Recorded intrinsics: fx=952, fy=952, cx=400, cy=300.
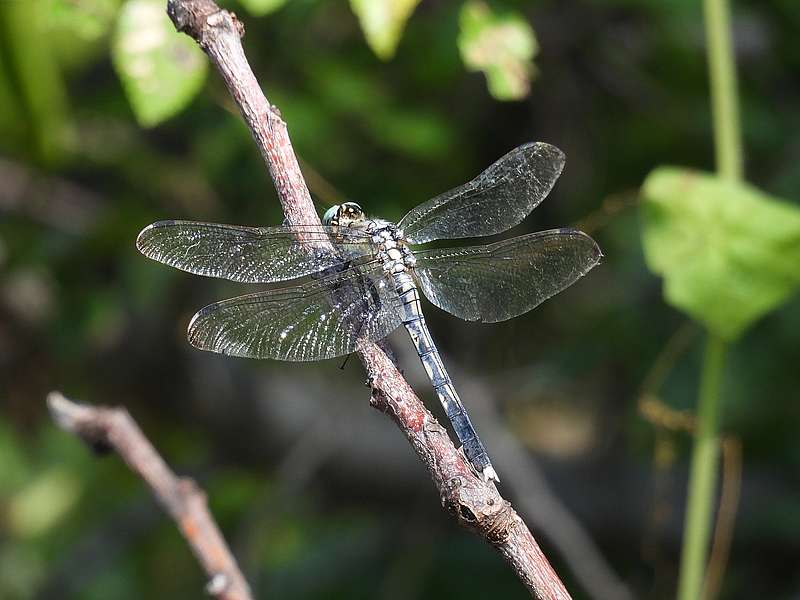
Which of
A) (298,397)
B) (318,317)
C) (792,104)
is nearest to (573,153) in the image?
(792,104)

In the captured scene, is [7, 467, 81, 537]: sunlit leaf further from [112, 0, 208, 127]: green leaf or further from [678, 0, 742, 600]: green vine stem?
[678, 0, 742, 600]: green vine stem

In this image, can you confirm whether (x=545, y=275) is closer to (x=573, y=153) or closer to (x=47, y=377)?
(x=573, y=153)

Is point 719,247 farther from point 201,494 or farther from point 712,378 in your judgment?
point 201,494

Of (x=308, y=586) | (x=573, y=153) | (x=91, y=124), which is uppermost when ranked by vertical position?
(x=573, y=153)

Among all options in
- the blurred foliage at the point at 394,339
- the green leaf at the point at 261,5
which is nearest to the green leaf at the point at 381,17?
the green leaf at the point at 261,5

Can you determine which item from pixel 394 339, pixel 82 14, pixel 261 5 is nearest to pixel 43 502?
pixel 394 339

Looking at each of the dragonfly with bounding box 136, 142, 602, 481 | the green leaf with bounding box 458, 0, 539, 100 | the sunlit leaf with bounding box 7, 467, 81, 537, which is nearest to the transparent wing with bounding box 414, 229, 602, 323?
the dragonfly with bounding box 136, 142, 602, 481

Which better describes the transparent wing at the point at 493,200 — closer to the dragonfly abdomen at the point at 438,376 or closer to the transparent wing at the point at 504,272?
the transparent wing at the point at 504,272
